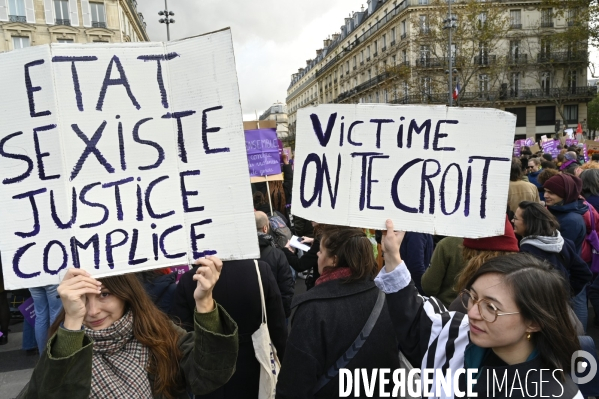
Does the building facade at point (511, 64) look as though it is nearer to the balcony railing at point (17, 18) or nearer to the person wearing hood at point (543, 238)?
the balcony railing at point (17, 18)

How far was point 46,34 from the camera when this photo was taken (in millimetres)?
30906

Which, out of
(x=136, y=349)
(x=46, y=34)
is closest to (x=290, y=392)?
(x=136, y=349)

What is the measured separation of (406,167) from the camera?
1928 millimetres

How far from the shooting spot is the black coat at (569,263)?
9.77 ft

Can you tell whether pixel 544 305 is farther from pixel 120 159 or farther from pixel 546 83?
pixel 546 83

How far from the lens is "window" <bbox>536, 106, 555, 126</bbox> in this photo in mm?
41688

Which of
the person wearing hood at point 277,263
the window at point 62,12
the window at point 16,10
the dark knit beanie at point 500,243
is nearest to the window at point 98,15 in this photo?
the window at point 62,12

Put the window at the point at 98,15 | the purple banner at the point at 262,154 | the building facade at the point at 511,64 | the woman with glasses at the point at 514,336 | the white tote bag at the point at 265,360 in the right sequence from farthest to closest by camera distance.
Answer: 1. the building facade at the point at 511,64
2. the window at the point at 98,15
3. the purple banner at the point at 262,154
4. the white tote bag at the point at 265,360
5. the woman with glasses at the point at 514,336

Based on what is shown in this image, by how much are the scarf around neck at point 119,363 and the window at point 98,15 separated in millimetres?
36345

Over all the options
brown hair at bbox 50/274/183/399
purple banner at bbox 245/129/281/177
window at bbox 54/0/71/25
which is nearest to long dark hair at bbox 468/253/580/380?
brown hair at bbox 50/274/183/399

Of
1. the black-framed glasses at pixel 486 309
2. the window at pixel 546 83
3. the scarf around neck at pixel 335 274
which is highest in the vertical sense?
the window at pixel 546 83

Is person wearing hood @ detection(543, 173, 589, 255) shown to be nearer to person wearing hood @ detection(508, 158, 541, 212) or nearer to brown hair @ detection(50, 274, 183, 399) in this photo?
person wearing hood @ detection(508, 158, 541, 212)

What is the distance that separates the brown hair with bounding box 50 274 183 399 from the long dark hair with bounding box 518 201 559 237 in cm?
249

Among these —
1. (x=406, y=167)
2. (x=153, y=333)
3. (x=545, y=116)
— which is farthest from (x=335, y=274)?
(x=545, y=116)
